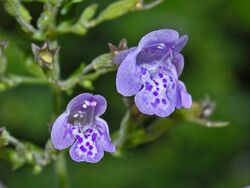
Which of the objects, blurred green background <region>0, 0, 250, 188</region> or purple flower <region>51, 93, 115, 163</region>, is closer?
purple flower <region>51, 93, 115, 163</region>

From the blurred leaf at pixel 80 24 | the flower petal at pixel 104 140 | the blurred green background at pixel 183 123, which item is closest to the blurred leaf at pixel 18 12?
the blurred leaf at pixel 80 24

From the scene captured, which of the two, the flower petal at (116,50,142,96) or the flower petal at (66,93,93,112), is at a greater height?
the flower petal at (116,50,142,96)

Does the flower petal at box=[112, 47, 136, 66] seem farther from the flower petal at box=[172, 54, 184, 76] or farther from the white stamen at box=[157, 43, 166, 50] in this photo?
the flower petal at box=[172, 54, 184, 76]

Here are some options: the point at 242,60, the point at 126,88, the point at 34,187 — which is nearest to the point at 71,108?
the point at 126,88

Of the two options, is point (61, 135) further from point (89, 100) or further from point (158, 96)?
point (158, 96)

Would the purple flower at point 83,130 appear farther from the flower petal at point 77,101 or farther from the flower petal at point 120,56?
the flower petal at point 120,56

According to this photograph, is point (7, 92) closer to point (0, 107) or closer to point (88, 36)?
point (0, 107)

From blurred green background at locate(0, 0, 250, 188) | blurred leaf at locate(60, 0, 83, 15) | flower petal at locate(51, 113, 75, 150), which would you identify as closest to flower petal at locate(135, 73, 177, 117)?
flower petal at locate(51, 113, 75, 150)

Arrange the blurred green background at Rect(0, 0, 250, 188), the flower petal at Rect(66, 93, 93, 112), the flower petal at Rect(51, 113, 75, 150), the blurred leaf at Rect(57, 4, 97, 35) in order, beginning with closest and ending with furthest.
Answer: the flower petal at Rect(51, 113, 75, 150), the flower petal at Rect(66, 93, 93, 112), the blurred leaf at Rect(57, 4, 97, 35), the blurred green background at Rect(0, 0, 250, 188)

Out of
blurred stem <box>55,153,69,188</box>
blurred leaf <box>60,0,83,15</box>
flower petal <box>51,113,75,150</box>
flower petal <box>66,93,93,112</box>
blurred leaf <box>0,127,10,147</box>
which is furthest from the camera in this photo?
blurred stem <box>55,153,69,188</box>

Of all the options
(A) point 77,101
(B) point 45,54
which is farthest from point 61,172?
(B) point 45,54
